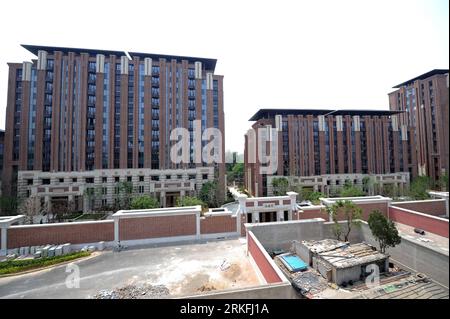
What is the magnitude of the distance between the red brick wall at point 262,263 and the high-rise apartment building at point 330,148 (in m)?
27.2

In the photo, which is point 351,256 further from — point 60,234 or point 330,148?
point 330,148

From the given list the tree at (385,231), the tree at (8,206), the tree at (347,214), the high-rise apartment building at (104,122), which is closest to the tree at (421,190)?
the tree at (347,214)

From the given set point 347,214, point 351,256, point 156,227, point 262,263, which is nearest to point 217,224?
point 156,227

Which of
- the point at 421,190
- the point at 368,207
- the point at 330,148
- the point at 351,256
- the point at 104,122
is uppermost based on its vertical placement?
the point at 104,122

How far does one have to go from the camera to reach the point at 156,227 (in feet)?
50.4

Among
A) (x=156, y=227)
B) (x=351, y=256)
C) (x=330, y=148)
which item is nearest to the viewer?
(x=351, y=256)

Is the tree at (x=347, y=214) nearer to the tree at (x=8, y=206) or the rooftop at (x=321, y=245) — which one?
the rooftop at (x=321, y=245)

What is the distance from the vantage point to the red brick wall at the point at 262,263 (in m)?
8.09

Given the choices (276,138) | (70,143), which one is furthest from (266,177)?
(70,143)

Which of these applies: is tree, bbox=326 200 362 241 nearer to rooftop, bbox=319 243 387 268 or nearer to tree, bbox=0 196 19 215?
rooftop, bbox=319 243 387 268

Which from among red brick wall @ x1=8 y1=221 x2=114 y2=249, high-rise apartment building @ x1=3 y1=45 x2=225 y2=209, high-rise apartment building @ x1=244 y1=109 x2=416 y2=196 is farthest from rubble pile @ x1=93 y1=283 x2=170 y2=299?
high-rise apartment building @ x1=244 y1=109 x2=416 y2=196

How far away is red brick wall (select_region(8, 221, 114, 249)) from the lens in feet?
46.3

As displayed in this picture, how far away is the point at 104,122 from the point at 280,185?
3164 cm

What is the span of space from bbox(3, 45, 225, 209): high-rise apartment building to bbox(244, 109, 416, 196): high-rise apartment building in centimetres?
975
